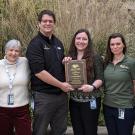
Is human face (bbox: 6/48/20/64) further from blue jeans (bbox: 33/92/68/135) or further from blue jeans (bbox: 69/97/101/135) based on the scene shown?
blue jeans (bbox: 69/97/101/135)

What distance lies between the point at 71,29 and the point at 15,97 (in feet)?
10.9

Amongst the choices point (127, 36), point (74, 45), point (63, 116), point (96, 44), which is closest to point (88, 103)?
point (63, 116)

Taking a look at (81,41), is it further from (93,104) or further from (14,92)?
(14,92)

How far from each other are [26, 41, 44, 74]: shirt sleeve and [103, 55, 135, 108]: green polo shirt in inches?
32.4

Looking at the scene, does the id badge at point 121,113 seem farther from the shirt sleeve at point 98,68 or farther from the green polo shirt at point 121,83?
the shirt sleeve at point 98,68

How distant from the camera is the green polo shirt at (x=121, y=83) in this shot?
17.0 ft

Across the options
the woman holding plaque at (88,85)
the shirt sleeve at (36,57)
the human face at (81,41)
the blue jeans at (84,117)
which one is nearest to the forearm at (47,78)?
the shirt sleeve at (36,57)

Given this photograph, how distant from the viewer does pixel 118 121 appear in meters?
5.28

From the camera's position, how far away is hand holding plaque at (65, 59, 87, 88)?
5.32 meters

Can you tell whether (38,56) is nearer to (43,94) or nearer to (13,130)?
(43,94)

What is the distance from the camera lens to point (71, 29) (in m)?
8.26

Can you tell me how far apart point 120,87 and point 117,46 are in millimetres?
502

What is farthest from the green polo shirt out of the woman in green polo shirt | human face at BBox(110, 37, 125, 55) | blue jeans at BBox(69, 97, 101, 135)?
blue jeans at BBox(69, 97, 101, 135)

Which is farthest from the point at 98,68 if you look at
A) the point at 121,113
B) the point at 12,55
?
the point at 12,55
